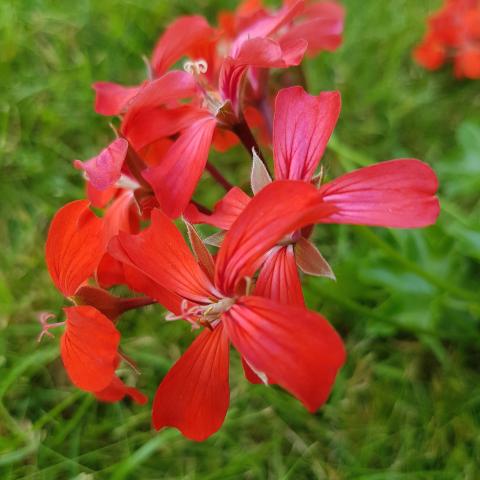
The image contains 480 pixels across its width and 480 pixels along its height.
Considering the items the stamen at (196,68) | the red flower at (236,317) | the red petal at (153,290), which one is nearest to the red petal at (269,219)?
the red flower at (236,317)

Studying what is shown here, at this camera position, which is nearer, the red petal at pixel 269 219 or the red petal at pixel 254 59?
the red petal at pixel 269 219

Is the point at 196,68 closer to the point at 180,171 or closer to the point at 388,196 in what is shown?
the point at 180,171

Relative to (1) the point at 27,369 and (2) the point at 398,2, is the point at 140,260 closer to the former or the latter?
(1) the point at 27,369

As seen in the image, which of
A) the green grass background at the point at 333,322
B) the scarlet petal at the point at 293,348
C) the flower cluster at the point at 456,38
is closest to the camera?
the scarlet petal at the point at 293,348

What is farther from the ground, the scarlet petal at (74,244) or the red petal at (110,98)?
the red petal at (110,98)

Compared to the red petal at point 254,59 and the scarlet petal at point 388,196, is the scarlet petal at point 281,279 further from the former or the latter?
the red petal at point 254,59

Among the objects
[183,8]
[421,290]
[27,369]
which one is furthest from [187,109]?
[183,8]

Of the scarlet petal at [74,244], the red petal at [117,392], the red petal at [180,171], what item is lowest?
the red petal at [117,392]
